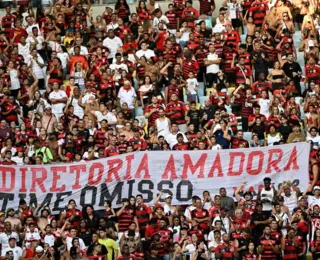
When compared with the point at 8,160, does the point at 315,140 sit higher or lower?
higher

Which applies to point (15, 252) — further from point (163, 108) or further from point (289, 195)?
point (289, 195)

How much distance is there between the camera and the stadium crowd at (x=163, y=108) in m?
33.9

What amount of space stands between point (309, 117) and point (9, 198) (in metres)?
6.75

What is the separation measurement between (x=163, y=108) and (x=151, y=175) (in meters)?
2.28

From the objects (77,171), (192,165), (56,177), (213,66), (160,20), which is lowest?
(56,177)

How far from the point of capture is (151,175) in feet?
117

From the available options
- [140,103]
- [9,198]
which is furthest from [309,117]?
[9,198]

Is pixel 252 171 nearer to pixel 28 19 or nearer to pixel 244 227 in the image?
pixel 244 227

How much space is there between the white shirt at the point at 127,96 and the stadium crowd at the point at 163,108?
2cm

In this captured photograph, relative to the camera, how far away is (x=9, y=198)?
35812mm

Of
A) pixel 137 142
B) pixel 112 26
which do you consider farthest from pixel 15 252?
pixel 112 26

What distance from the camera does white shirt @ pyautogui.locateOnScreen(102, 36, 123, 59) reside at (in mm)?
40031

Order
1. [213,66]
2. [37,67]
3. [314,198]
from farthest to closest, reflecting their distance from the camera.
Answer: [37,67], [213,66], [314,198]

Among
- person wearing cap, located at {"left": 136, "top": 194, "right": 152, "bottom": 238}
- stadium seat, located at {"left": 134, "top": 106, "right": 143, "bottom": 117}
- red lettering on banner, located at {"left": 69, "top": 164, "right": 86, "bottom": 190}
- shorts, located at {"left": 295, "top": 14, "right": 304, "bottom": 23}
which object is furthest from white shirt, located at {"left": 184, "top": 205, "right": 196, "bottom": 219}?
shorts, located at {"left": 295, "top": 14, "right": 304, "bottom": 23}
